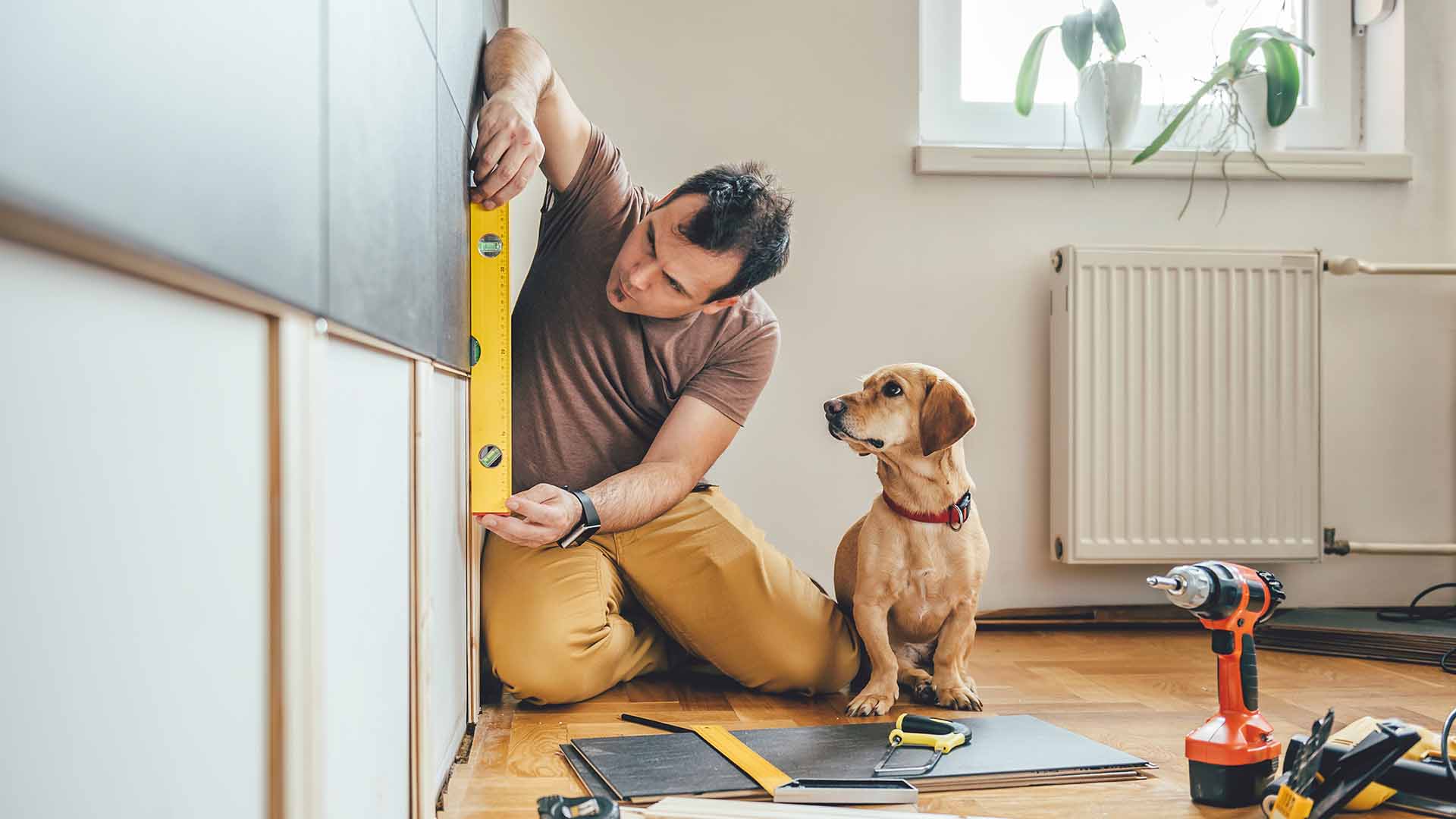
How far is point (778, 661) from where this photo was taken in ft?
6.00

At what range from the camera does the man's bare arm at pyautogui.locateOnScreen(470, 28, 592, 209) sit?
145 cm

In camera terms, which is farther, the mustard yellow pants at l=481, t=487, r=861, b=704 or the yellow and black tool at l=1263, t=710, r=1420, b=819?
the mustard yellow pants at l=481, t=487, r=861, b=704

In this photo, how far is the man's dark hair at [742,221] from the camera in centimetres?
173

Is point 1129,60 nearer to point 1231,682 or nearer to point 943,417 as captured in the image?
point 943,417

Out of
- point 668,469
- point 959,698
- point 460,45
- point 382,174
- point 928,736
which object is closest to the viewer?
point 382,174

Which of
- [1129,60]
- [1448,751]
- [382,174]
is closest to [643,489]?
[382,174]

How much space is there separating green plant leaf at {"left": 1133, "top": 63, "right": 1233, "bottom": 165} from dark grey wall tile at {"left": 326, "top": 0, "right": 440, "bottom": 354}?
1899 millimetres

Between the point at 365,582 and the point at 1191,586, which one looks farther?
the point at 1191,586

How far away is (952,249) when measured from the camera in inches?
101

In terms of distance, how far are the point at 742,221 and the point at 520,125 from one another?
Answer: 441 mm

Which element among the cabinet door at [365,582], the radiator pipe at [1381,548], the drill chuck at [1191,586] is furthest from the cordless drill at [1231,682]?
the radiator pipe at [1381,548]

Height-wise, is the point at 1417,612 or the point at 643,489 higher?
the point at 643,489

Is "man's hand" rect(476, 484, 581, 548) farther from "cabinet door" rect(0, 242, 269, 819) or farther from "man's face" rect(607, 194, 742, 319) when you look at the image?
"cabinet door" rect(0, 242, 269, 819)

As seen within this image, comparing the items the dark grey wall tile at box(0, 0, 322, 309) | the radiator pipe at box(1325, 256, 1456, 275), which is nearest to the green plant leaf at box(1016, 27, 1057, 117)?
the radiator pipe at box(1325, 256, 1456, 275)
